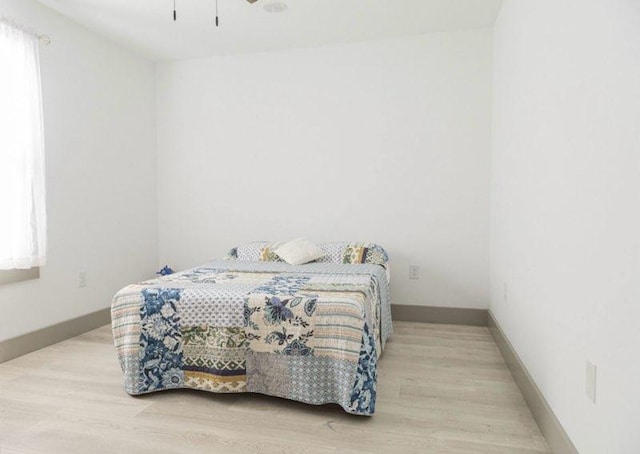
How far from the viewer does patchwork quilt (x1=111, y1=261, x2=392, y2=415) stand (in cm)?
190

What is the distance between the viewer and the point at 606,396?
118cm

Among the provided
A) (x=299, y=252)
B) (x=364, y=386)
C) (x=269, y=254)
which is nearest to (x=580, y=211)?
(x=364, y=386)

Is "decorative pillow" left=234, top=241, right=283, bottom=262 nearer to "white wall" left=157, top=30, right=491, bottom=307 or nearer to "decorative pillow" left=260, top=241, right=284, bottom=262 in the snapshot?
"decorative pillow" left=260, top=241, right=284, bottom=262

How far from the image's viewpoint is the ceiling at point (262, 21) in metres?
2.88

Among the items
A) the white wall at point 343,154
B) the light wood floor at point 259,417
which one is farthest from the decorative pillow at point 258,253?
the light wood floor at point 259,417

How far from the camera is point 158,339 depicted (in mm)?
2115

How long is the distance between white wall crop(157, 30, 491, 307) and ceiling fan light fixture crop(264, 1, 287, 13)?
2.39ft

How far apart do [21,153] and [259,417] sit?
2.27 m

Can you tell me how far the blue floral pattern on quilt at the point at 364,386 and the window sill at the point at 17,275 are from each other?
237 centimetres

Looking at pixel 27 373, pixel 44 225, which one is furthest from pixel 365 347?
pixel 44 225

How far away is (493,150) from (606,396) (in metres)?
2.39

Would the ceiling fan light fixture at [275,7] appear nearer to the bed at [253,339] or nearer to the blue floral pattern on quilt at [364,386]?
the bed at [253,339]

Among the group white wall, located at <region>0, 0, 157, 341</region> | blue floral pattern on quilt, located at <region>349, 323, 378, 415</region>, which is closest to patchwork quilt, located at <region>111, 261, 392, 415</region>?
blue floral pattern on quilt, located at <region>349, 323, 378, 415</region>

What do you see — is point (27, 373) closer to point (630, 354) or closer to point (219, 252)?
point (219, 252)
